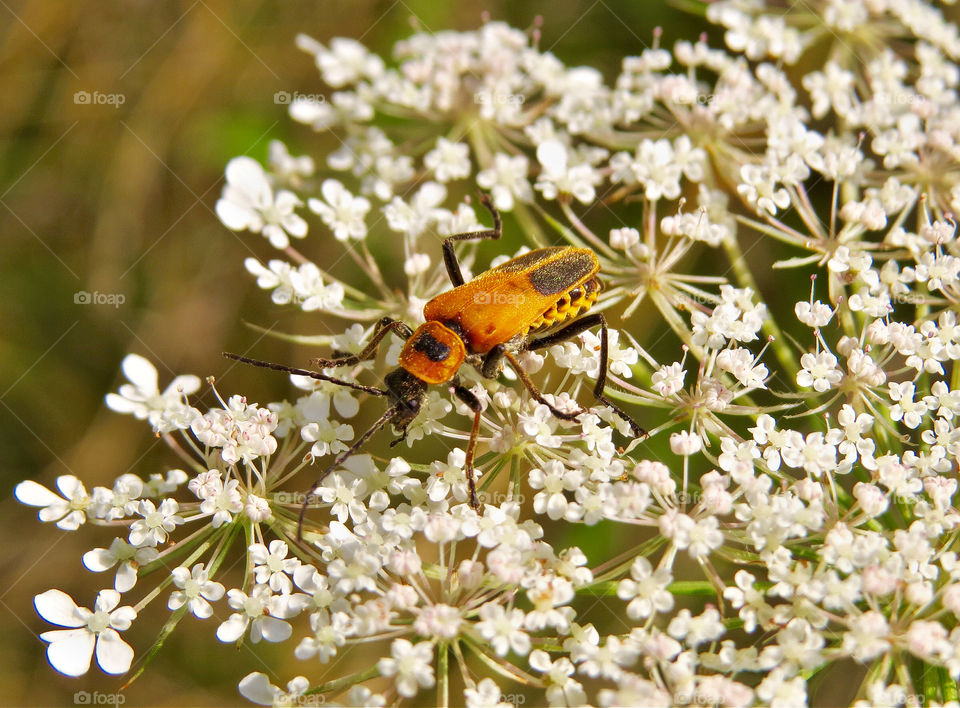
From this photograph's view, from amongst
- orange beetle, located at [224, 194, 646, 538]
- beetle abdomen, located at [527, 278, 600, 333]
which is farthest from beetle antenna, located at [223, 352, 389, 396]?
beetle abdomen, located at [527, 278, 600, 333]

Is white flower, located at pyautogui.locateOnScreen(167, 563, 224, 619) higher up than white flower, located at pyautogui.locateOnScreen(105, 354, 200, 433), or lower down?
lower down

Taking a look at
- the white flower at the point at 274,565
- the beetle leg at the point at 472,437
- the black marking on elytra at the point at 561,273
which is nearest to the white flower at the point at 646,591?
the beetle leg at the point at 472,437

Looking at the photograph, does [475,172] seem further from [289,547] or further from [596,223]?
[289,547]

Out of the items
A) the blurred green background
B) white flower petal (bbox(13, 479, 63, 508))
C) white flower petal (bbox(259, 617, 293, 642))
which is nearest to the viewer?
white flower petal (bbox(259, 617, 293, 642))

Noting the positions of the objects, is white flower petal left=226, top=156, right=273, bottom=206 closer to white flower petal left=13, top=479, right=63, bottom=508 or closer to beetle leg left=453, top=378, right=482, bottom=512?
beetle leg left=453, top=378, right=482, bottom=512

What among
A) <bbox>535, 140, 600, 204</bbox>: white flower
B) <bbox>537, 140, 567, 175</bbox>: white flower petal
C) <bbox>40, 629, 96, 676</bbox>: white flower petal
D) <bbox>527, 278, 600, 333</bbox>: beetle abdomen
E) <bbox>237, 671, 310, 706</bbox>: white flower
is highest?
<bbox>537, 140, 567, 175</bbox>: white flower petal

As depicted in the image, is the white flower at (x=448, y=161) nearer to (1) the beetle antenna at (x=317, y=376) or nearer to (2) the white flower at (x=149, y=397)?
(1) the beetle antenna at (x=317, y=376)

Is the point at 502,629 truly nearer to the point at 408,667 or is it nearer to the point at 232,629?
the point at 408,667
